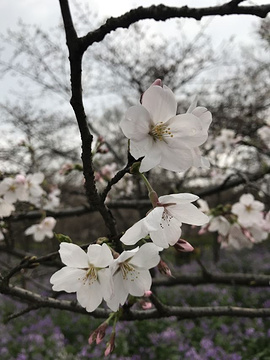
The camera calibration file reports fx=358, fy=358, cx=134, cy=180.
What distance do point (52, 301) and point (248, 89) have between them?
8.52 meters

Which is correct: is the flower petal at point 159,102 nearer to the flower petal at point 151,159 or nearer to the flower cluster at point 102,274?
the flower petal at point 151,159

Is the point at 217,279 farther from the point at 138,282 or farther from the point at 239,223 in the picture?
the point at 138,282

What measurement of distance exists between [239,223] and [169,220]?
136cm

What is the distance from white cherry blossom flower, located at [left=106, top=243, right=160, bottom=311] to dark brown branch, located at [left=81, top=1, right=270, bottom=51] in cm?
48

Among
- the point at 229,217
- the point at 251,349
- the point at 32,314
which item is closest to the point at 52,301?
the point at 229,217

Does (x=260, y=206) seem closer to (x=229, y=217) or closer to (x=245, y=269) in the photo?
(x=229, y=217)

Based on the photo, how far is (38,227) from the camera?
2.82 m

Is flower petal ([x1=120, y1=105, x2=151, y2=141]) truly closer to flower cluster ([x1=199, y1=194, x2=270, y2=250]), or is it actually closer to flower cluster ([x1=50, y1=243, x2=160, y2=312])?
flower cluster ([x1=50, y1=243, x2=160, y2=312])

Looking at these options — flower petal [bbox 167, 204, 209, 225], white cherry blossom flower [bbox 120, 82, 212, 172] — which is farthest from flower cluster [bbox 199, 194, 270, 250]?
white cherry blossom flower [bbox 120, 82, 212, 172]

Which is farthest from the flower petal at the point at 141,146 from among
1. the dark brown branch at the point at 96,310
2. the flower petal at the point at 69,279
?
the dark brown branch at the point at 96,310

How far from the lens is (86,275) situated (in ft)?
2.97

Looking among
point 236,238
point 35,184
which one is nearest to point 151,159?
point 236,238

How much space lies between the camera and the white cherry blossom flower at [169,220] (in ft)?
2.54

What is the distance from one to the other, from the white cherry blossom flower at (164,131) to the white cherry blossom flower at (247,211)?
139 cm
